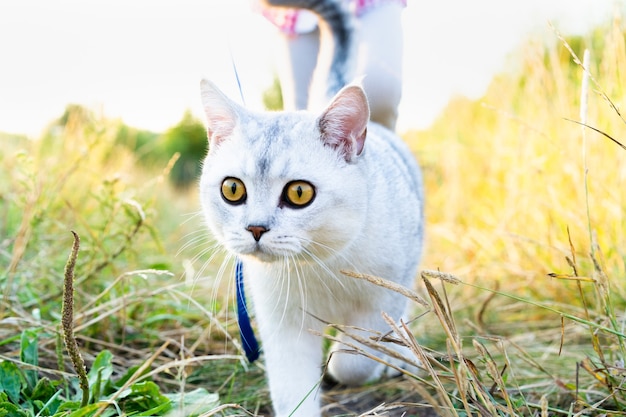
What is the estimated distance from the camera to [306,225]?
1.42 metres

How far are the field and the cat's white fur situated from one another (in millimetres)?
171

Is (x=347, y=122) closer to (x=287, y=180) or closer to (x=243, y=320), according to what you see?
(x=287, y=180)

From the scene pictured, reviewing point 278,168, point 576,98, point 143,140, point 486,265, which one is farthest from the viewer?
point 143,140

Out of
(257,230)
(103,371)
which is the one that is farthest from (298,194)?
(103,371)

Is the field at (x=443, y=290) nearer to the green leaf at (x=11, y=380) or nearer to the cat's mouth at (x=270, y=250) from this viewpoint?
the green leaf at (x=11, y=380)

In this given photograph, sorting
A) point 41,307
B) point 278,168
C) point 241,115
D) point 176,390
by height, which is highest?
point 241,115

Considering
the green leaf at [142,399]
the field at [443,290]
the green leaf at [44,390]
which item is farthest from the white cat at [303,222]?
the green leaf at [44,390]

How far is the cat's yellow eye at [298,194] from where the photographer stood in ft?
4.74

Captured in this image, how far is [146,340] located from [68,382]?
1.48 feet

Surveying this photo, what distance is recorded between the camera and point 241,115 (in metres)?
1.63

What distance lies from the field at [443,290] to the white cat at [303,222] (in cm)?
17

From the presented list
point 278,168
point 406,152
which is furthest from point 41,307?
point 406,152

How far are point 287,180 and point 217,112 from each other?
1.18 ft

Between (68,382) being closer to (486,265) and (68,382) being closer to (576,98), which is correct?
(486,265)
